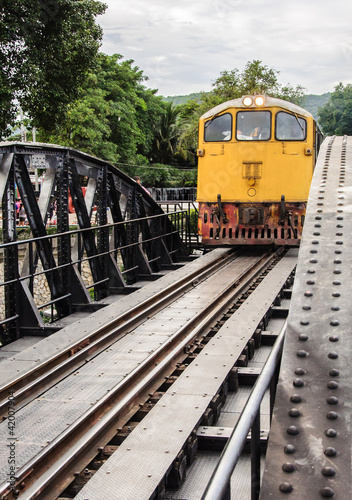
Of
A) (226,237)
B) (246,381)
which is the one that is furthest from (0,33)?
(246,381)

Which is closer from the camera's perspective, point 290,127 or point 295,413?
point 295,413

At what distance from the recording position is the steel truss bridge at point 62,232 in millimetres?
7527

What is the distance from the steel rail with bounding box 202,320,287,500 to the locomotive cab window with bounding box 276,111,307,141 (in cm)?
1181

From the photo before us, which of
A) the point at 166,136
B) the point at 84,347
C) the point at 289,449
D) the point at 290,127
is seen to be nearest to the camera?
the point at 289,449

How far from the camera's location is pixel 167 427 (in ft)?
14.5

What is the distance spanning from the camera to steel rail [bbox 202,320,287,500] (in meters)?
1.59

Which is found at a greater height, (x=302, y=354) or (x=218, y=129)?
(x=218, y=129)

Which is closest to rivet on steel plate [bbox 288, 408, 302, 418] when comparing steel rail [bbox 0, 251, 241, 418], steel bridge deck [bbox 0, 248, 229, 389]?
steel rail [bbox 0, 251, 241, 418]

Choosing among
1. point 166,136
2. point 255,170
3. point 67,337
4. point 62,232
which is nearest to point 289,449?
point 67,337

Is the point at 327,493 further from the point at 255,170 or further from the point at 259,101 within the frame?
the point at 259,101

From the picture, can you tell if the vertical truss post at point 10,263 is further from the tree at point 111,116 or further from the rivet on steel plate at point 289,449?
the tree at point 111,116

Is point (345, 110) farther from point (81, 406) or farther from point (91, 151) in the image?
point (81, 406)

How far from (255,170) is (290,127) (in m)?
1.22

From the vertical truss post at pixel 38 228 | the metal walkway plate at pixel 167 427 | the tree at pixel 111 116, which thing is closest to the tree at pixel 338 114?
the tree at pixel 111 116
